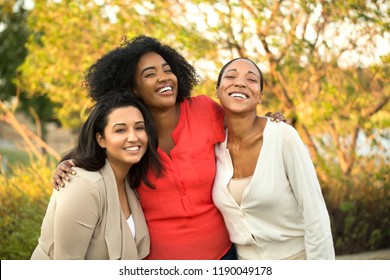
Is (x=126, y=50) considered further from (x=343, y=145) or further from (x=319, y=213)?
(x=343, y=145)

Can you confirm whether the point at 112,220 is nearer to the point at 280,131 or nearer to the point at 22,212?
the point at 280,131

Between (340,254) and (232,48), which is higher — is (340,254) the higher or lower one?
the lower one

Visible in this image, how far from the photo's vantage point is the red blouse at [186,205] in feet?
11.3

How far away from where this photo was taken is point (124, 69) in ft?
12.1

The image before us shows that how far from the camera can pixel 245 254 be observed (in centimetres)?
350

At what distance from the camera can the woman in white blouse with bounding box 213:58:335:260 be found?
318 centimetres

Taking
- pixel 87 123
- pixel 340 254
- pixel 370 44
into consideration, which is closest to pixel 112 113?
pixel 87 123

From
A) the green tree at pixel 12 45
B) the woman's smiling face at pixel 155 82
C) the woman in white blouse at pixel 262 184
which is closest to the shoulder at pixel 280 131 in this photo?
the woman in white blouse at pixel 262 184

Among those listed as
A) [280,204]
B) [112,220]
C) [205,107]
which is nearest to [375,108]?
[205,107]

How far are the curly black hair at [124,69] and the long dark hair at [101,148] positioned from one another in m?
0.17

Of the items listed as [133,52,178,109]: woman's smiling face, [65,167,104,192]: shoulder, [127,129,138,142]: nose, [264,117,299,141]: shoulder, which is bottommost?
[65,167,104,192]: shoulder

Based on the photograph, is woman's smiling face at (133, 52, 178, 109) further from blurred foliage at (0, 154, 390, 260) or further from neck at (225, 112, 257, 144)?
blurred foliage at (0, 154, 390, 260)

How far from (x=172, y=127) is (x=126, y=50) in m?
0.61

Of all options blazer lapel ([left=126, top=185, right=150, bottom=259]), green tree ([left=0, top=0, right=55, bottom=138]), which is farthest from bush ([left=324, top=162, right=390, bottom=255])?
green tree ([left=0, top=0, right=55, bottom=138])
